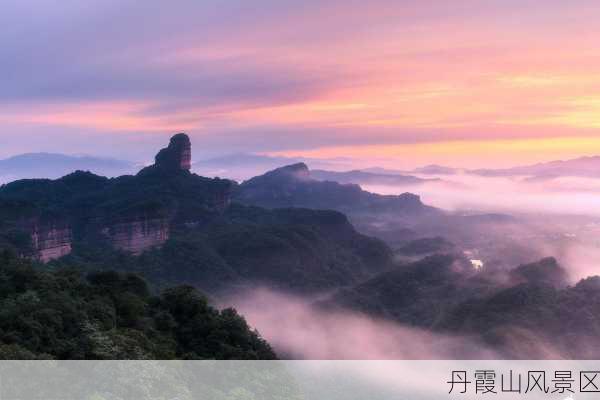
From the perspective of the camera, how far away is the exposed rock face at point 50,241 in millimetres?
78562

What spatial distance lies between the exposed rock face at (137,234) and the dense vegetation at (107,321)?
230ft

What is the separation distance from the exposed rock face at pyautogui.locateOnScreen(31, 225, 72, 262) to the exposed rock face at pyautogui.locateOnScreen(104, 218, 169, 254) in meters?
11.9

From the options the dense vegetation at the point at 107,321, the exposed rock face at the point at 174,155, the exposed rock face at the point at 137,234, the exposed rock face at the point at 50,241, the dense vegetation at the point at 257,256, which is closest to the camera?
the dense vegetation at the point at 107,321

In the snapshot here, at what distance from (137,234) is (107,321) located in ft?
266

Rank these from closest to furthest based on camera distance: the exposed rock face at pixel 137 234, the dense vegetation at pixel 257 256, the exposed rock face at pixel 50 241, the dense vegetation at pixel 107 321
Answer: the dense vegetation at pixel 107 321 → the exposed rock face at pixel 50 241 → the dense vegetation at pixel 257 256 → the exposed rock face at pixel 137 234

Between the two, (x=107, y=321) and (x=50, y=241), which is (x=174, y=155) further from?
(x=107, y=321)

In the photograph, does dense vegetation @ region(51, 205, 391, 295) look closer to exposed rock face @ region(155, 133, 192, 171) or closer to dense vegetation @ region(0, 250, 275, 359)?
exposed rock face @ region(155, 133, 192, 171)

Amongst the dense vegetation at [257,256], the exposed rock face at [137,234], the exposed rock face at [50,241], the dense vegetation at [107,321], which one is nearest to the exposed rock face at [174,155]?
the dense vegetation at [257,256]

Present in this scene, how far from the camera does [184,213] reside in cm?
12250

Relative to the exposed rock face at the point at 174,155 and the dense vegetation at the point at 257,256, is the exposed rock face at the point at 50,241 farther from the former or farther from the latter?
the exposed rock face at the point at 174,155

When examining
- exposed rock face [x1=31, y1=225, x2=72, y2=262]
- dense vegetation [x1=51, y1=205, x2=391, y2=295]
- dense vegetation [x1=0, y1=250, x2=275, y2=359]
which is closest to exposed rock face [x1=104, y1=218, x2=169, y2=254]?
dense vegetation [x1=51, y1=205, x2=391, y2=295]

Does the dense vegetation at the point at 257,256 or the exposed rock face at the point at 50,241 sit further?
the dense vegetation at the point at 257,256

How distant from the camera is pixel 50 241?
266ft

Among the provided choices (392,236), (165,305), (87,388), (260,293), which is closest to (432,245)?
(392,236)
